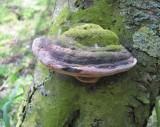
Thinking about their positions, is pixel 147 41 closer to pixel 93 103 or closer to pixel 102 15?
pixel 102 15

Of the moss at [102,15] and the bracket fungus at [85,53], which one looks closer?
the bracket fungus at [85,53]

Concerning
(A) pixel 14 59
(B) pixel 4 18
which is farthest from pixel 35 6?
(A) pixel 14 59

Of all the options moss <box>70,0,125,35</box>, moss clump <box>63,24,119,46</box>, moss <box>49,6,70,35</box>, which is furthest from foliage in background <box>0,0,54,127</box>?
moss clump <box>63,24,119,46</box>

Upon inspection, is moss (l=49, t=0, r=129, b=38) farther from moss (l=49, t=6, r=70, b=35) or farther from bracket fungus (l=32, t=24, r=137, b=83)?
bracket fungus (l=32, t=24, r=137, b=83)

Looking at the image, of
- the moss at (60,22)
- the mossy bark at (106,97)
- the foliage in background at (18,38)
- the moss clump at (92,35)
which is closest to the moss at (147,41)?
the mossy bark at (106,97)

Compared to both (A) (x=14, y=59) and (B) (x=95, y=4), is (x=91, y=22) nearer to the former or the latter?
(B) (x=95, y=4)

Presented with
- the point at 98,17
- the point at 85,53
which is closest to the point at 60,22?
the point at 98,17

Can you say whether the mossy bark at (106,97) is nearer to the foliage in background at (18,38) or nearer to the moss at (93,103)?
the moss at (93,103)
